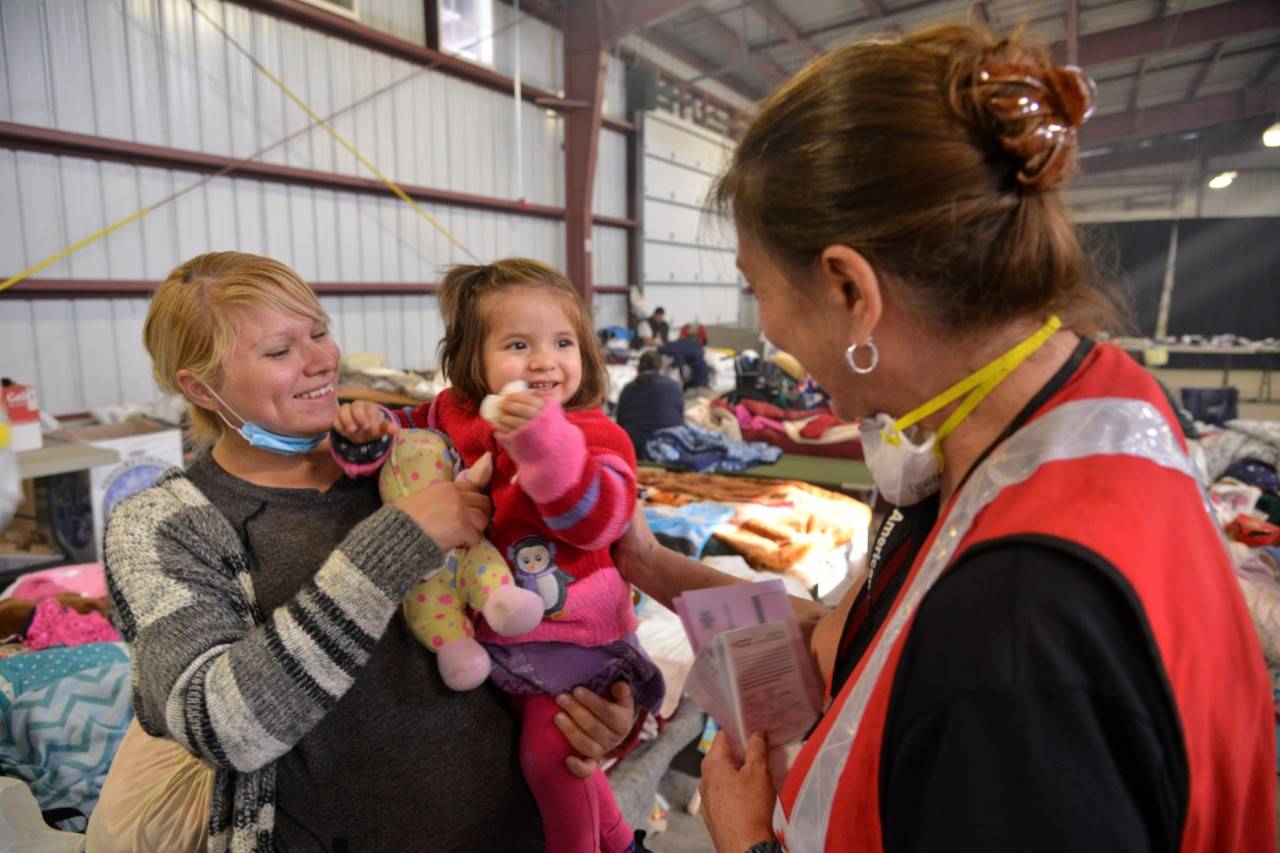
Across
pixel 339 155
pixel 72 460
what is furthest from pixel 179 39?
pixel 72 460

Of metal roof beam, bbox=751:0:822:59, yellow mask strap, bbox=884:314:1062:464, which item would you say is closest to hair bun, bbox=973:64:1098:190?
yellow mask strap, bbox=884:314:1062:464

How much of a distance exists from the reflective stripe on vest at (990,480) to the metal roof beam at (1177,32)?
9000 mm

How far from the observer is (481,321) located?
1304 mm

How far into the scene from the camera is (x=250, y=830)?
0.97 metres

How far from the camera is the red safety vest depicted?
0.56 metres

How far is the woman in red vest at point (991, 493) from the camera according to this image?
1.76ft

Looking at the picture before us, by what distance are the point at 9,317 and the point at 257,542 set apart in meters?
5.02

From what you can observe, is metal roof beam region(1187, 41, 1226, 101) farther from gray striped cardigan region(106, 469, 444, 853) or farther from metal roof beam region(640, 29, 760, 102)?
gray striped cardigan region(106, 469, 444, 853)

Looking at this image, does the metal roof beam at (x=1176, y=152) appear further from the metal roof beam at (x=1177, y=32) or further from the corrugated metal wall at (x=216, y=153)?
the corrugated metal wall at (x=216, y=153)

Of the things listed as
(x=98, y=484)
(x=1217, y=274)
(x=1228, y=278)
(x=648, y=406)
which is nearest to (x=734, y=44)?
(x=648, y=406)

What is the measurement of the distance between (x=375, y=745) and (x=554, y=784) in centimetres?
30

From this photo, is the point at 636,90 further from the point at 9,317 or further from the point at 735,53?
the point at 9,317

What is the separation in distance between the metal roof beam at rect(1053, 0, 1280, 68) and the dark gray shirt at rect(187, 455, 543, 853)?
30.0 feet

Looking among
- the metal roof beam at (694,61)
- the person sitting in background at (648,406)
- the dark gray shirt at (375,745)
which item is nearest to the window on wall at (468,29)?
the metal roof beam at (694,61)
